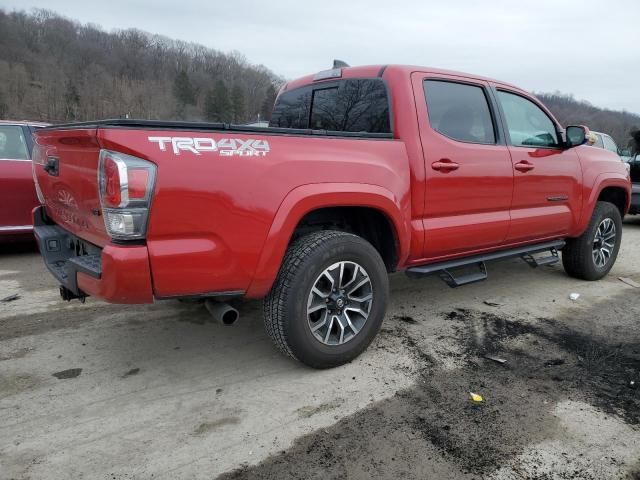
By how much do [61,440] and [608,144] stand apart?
13952 millimetres

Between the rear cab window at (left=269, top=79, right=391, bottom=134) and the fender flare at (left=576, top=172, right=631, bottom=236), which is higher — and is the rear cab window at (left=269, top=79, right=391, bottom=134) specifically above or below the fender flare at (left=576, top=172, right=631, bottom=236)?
above

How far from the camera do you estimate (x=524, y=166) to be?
4074 mm

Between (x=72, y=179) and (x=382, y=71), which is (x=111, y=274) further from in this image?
(x=382, y=71)

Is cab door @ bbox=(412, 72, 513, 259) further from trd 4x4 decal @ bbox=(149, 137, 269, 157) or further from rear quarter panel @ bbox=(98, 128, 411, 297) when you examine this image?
trd 4x4 decal @ bbox=(149, 137, 269, 157)

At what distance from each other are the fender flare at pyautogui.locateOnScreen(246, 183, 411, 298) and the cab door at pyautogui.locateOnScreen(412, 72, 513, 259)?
1.75 ft

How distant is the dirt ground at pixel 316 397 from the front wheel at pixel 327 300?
197 millimetres

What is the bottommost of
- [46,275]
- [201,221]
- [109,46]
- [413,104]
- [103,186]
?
[46,275]

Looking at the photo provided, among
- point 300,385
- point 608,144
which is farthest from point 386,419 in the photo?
point 608,144

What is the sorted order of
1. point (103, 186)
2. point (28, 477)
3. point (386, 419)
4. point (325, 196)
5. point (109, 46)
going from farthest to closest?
point (109, 46) → point (325, 196) → point (386, 419) → point (103, 186) → point (28, 477)

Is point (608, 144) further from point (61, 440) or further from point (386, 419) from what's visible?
point (61, 440)

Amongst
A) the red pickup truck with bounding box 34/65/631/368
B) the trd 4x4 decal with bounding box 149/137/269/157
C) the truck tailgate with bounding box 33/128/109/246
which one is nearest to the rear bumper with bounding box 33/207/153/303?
the red pickup truck with bounding box 34/65/631/368

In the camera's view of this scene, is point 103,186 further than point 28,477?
Yes

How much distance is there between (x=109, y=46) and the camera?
89625mm

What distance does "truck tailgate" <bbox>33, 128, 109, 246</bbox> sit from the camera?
8.20 ft
